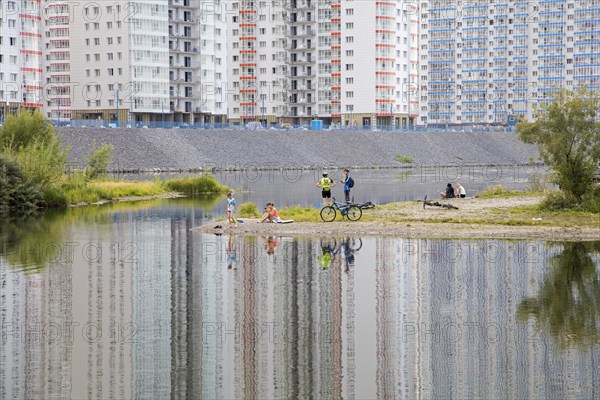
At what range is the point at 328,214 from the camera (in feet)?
146

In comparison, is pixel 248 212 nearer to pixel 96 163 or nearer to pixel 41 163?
pixel 41 163

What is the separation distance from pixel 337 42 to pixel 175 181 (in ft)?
347

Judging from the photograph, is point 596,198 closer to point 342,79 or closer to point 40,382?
point 40,382

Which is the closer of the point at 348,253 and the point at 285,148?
the point at 348,253

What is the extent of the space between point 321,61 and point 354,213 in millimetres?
136819

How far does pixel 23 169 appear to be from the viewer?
56781mm

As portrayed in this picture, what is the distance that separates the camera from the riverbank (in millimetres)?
39562

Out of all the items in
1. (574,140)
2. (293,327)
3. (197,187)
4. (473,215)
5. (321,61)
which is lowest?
(293,327)

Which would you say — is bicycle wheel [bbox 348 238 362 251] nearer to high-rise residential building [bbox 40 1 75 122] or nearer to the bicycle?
the bicycle

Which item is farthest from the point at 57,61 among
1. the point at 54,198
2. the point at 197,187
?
the point at 54,198

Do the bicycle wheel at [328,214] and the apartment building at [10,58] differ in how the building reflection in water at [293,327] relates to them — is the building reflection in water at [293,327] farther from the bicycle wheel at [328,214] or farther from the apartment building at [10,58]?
the apartment building at [10,58]

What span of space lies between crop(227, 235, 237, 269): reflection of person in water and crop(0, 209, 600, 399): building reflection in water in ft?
0.78

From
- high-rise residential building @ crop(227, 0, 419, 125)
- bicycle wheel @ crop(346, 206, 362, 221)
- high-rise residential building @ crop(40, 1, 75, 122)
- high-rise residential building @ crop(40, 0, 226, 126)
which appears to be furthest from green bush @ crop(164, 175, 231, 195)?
high-rise residential building @ crop(227, 0, 419, 125)

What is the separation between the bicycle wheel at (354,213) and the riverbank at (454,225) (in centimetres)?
31
